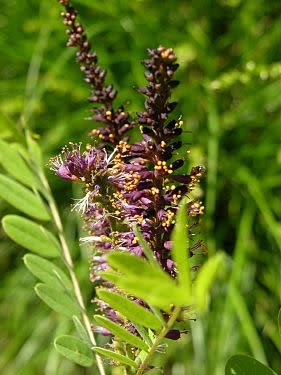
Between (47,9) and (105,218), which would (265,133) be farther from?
(105,218)

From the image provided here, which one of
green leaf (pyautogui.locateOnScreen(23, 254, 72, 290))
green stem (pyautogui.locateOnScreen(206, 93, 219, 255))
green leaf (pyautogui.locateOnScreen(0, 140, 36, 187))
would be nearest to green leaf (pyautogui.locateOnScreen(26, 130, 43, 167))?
green leaf (pyautogui.locateOnScreen(0, 140, 36, 187))

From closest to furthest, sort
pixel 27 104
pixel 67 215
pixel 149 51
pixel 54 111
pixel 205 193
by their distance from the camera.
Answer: pixel 149 51
pixel 27 104
pixel 205 193
pixel 67 215
pixel 54 111

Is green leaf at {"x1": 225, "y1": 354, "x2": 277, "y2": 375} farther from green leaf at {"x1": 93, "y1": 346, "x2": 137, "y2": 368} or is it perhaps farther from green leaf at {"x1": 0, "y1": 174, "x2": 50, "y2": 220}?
green leaf at {"x1": 0, "y1": 174, "x2": 50, "y2": 220}

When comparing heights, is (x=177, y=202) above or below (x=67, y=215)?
below

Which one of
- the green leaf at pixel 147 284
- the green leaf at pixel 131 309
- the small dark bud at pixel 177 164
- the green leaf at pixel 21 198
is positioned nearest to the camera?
the green leaf at pixel 147 284

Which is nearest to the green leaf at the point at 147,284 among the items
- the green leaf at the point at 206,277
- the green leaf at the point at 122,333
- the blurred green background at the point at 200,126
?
the green leaf at the point at 206,277

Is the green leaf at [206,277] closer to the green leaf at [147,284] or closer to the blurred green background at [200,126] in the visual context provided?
the green leaf at [147,284]

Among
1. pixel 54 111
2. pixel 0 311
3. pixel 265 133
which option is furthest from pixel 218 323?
pixel 54 111
